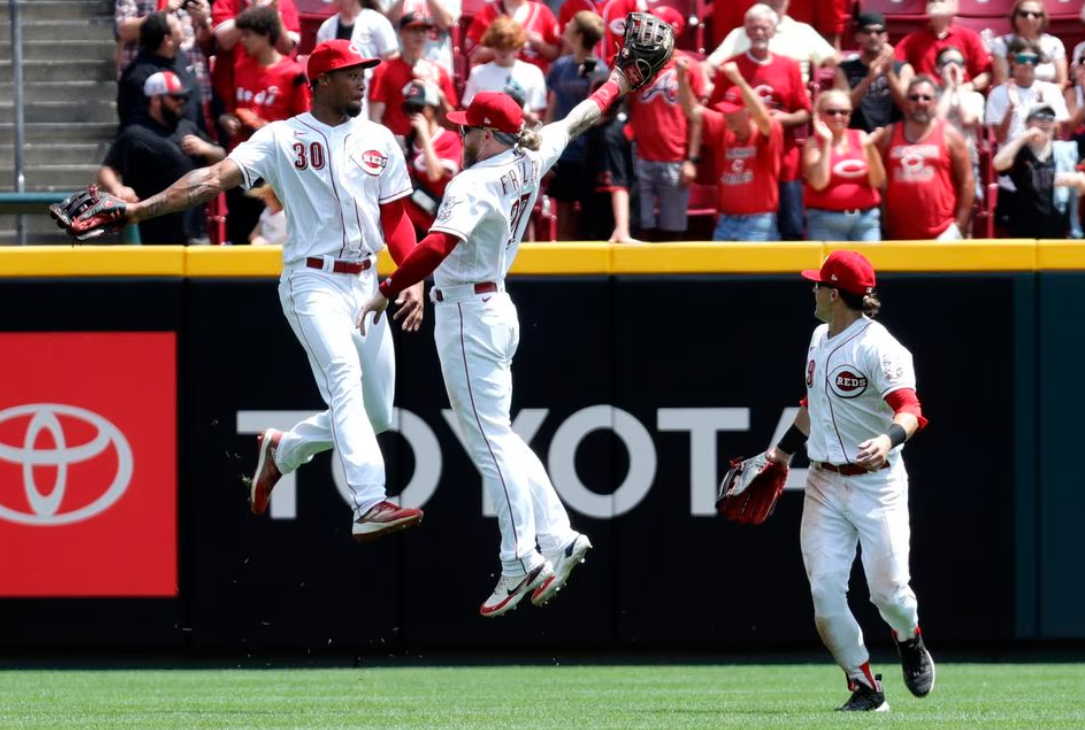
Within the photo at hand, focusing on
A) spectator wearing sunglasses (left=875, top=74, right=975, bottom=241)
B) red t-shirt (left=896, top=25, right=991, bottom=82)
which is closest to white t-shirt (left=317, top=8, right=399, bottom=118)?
spectator wearing sunglasses (left=875, top=74, right=975, bottom=241)

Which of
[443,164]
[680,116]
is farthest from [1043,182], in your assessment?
[443,164]

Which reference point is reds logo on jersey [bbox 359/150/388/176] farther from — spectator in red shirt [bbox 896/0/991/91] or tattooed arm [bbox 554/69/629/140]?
spectator in red shirt [bbox 896/0/991/91]

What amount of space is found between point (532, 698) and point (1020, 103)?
17.8ft

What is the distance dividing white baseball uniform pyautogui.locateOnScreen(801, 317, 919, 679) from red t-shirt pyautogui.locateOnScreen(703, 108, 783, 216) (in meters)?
3.03

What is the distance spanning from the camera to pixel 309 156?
823cm

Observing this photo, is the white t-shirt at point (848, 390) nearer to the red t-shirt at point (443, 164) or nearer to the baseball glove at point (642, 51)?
the baseball glove at point (642, 51)

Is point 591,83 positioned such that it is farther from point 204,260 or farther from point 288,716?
point 288,716

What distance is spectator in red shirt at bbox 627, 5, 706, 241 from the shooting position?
38.9 ft

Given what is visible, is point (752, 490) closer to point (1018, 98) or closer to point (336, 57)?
point (336, 57)

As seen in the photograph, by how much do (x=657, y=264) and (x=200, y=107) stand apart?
3.06 metres

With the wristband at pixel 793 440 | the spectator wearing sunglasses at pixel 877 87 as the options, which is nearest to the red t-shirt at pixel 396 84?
the spectator wearing sunglasses at pixel 877 87

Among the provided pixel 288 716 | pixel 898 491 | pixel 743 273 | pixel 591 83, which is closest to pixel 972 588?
pixel 743 273

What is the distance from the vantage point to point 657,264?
11.2m

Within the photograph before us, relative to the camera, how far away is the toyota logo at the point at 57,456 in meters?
11.2
